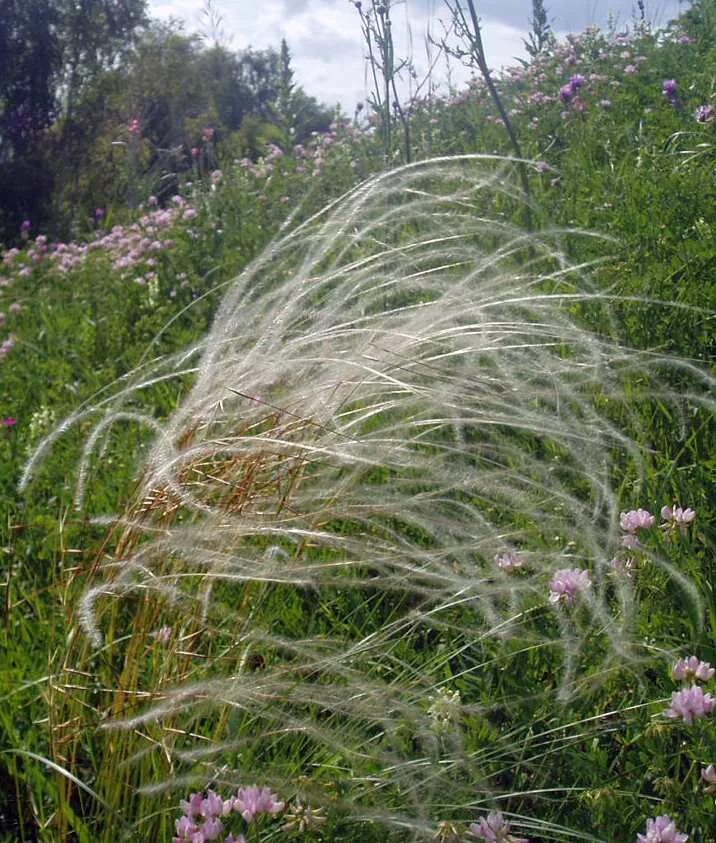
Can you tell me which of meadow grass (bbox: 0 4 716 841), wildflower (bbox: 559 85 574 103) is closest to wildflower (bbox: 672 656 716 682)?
meadow grass (bbox: 0 4 716 841)

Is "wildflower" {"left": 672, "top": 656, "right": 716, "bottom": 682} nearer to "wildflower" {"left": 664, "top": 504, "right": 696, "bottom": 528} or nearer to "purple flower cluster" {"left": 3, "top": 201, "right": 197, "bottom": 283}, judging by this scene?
"wildflower" {"left": 664, "top": 504, "right": 696, "bottom": 528}

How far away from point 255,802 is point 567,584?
0.59 metres

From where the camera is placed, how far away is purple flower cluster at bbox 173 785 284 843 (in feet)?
4.51

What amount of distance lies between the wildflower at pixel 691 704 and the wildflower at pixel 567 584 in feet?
0.80

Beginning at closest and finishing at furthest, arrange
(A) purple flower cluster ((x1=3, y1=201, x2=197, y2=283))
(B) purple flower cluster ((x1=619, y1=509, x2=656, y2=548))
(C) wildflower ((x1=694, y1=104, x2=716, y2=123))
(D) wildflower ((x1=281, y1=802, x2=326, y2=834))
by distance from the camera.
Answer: (D) wildflower ((x1=281, y1=802, x2=326, y2=834))
(B) purple flower cluster ((x1=619, y1=509, x2=656, y2=548))
(C) wildflower ((x1=694, y1=104, x2=716, y2=123))
(A) purple flower cluster ((x1=3, y1=201, x2=197, y2=283))

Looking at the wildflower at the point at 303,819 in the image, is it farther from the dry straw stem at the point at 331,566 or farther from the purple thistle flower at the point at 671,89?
the purple thistle flower at the point at 671,89

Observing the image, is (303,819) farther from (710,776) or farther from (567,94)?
(567,94)

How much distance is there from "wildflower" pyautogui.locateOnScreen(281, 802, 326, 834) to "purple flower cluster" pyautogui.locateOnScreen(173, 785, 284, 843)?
1.1 inches

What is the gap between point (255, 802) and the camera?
1.39 meters

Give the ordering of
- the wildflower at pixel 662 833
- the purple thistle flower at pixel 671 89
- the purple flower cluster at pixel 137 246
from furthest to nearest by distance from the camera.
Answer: the purple flower cluster at pixel 137 246 < the purple thistle flower at pixel 671 89 < the wildflower at pixel 662 833

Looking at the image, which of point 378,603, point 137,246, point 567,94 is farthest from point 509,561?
point 137,246

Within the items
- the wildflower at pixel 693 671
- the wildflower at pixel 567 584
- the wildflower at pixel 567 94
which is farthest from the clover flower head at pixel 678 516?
the wildflower at pixel 567 94

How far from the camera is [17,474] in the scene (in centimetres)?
317

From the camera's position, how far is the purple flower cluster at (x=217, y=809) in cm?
137
